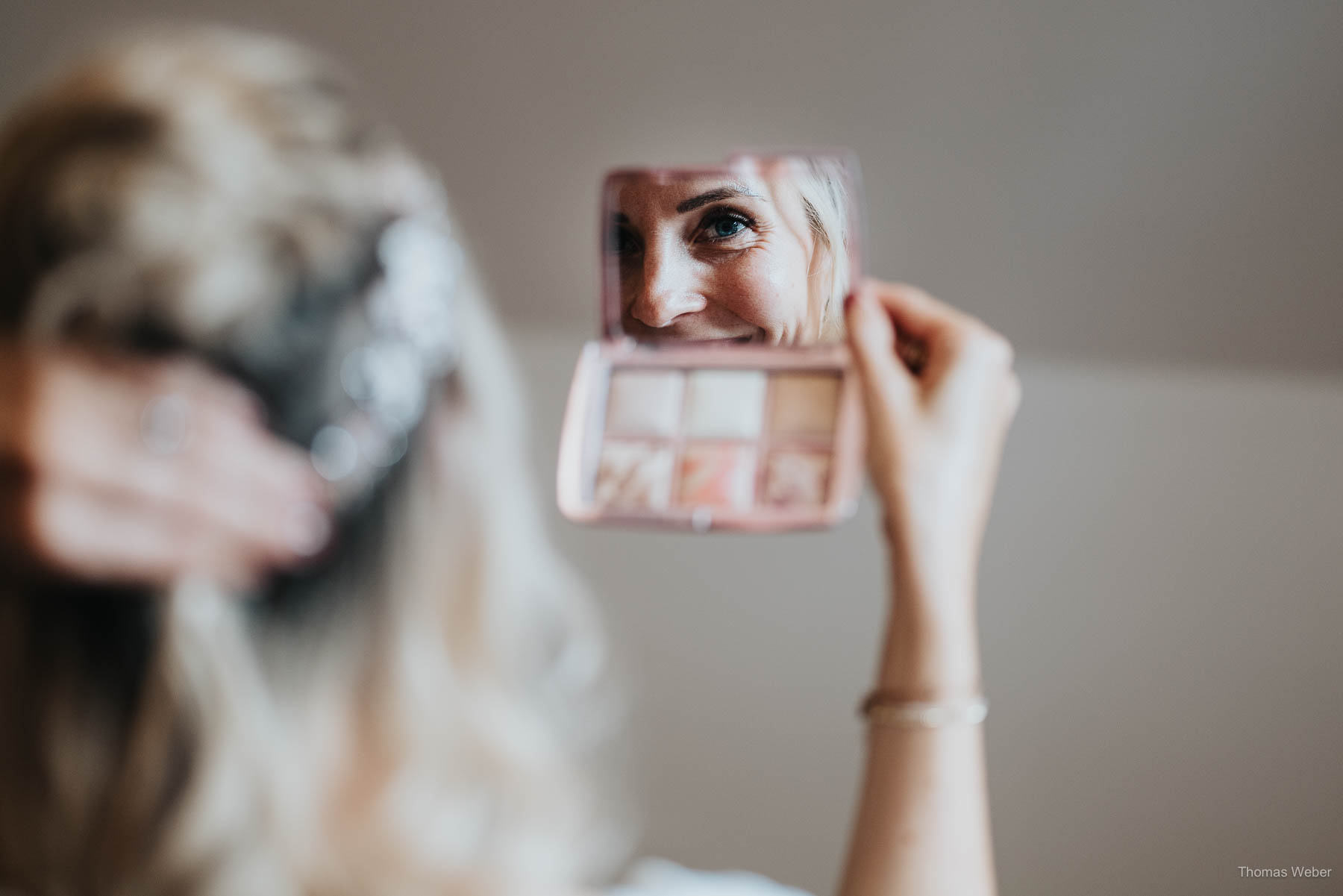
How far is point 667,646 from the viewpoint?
60cm

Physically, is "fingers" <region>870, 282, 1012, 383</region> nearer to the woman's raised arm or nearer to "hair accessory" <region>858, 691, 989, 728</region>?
the woman's raised arm

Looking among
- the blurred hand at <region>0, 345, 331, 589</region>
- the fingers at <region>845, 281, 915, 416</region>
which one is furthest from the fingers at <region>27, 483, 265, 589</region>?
the fingers at <region>845, 281, 915, 416</region>

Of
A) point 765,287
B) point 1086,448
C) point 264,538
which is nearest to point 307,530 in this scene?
point 264,538

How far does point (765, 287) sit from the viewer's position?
53 cm

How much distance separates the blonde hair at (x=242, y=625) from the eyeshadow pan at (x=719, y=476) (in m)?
0.12

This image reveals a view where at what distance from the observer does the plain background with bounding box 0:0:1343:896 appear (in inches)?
22.0

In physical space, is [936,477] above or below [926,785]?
above

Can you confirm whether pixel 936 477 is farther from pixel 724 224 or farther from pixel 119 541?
pixel 119 541

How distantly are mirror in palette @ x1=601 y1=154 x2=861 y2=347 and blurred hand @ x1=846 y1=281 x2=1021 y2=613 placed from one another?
65 millimetres

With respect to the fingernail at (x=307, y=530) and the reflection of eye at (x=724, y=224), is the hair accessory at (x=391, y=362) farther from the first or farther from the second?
the reflection of eye at (x=724, y=224)

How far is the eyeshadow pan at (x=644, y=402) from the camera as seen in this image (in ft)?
1.65

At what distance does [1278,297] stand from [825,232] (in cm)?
29

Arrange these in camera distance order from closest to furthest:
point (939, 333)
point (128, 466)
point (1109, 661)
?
point (128, 466), point (939, 333), point (1109, 661)

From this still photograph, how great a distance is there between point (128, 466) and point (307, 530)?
7 centimetres
